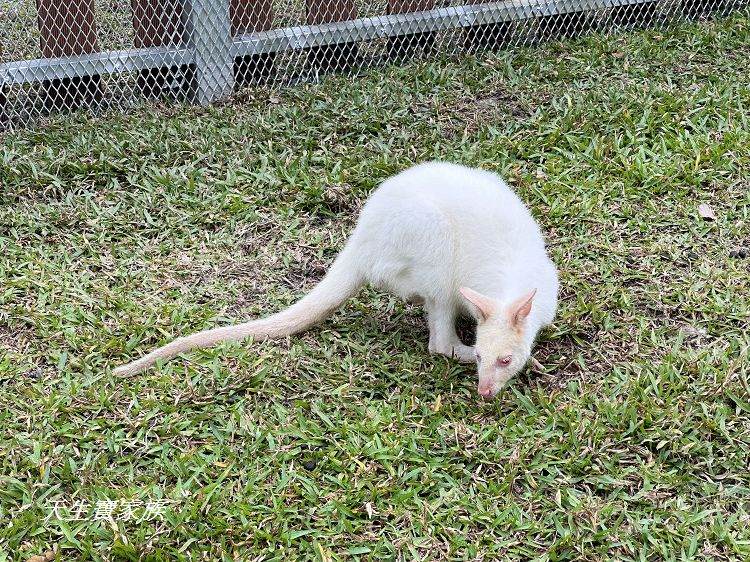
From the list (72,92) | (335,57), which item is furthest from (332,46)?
(72,92)

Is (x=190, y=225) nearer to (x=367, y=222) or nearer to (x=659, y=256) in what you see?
(x=367, y=222)

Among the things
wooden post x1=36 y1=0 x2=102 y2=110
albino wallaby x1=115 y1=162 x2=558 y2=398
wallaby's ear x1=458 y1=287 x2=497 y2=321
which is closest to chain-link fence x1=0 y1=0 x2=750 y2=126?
wooden post x1=36 y1=0 x2=102 y2=110

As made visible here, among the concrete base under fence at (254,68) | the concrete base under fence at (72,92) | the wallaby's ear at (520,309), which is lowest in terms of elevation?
the concrete base under fence at (72,92)

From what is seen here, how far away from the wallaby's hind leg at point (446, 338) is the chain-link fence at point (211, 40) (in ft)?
8.47

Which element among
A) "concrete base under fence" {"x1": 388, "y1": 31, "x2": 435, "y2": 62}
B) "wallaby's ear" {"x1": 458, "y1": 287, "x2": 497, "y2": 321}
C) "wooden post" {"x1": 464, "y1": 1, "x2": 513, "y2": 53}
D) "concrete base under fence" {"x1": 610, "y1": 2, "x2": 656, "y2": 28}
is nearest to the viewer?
"wallaby's ear" {"x1": 458, "y1": 287, "x2": 497, "y2": 321}

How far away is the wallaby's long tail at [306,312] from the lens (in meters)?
4.12

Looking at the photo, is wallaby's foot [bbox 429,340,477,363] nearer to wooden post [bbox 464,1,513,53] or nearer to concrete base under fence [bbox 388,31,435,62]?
concrete base under fence [bbox 388,31,435,62]

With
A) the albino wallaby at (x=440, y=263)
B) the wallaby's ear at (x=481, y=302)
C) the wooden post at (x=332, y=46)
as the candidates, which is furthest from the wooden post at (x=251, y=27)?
the wallaby's ear at (x=481, y=302)

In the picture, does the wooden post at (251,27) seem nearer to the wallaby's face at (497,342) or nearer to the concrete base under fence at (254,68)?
the concrete base under fence at (254,68)

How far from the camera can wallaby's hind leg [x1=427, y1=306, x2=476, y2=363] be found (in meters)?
4.10

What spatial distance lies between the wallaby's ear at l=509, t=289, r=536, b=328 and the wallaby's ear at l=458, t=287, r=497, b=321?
8 centimetres

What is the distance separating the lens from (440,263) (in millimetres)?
3996

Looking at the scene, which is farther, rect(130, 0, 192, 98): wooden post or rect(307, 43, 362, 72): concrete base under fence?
rect(307, 43, 362, 72): concrete base under fence

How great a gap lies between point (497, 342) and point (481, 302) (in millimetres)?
164
